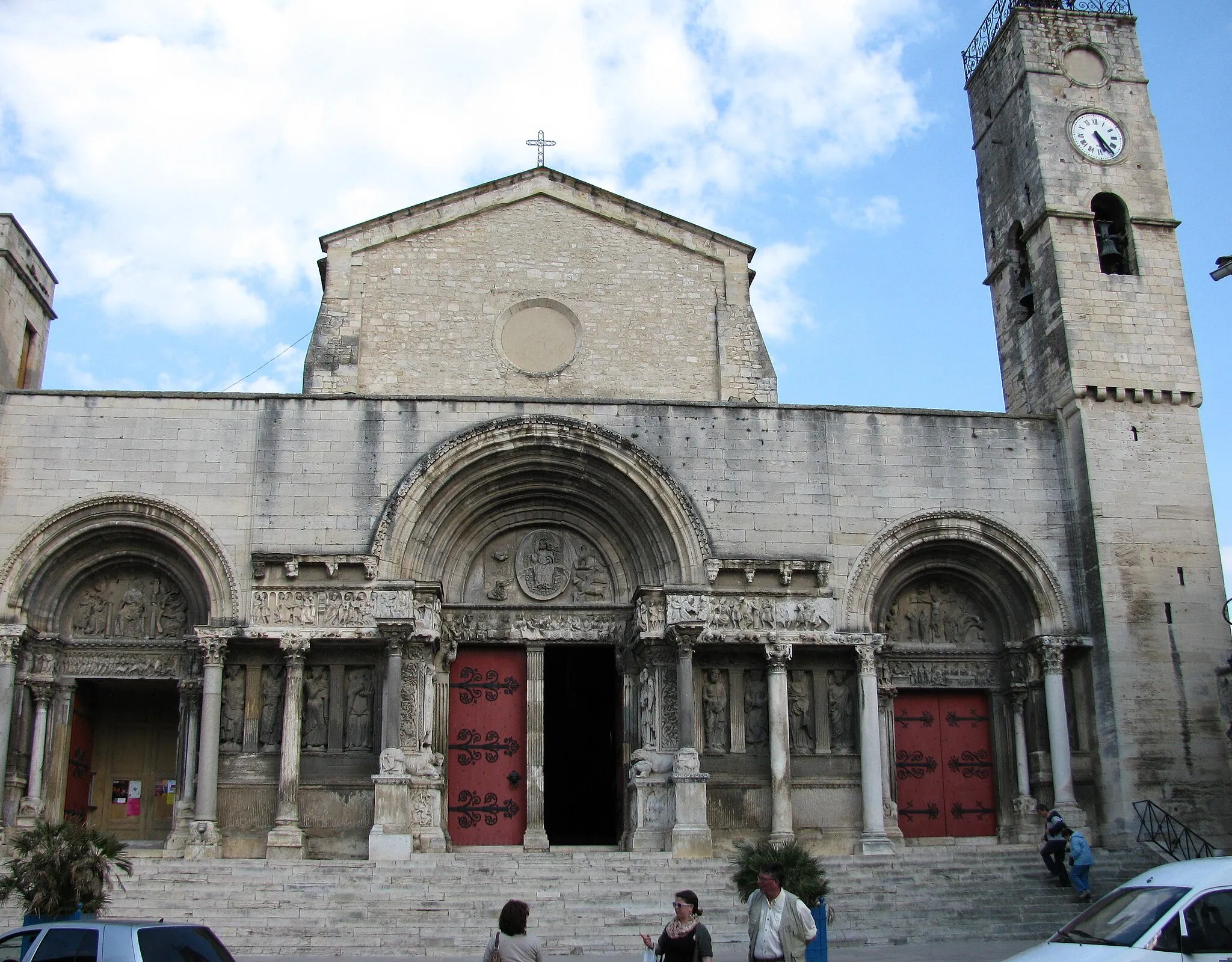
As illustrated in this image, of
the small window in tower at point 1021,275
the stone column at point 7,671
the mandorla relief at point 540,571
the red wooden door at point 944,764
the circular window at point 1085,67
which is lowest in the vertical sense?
the red wooden door at point 944,764

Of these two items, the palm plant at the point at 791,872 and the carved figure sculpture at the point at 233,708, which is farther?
the carved figure sculpture at the point at 233,708

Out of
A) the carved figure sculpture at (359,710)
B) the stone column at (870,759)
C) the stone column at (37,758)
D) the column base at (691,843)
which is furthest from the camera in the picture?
the carved figure sculpture at (359,710)

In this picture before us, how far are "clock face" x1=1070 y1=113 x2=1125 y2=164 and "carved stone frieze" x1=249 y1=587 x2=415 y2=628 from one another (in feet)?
41.0

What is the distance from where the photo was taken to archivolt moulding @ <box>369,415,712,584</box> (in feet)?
56.2

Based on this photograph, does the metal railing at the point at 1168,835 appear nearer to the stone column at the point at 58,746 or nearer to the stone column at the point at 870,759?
the stone column at the point at 870,759

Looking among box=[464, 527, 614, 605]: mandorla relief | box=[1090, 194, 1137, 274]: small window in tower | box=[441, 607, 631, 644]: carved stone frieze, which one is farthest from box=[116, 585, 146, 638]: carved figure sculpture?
box=[1090, 194, 1137, 274]: small window in tower

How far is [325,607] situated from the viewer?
16.8 metres

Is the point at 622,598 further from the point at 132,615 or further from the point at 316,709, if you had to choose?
the point at 132,615

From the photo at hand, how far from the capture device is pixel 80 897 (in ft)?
36.2

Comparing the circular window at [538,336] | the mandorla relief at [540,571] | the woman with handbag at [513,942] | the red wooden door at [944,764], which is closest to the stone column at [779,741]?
the red wooden door at [944,764]

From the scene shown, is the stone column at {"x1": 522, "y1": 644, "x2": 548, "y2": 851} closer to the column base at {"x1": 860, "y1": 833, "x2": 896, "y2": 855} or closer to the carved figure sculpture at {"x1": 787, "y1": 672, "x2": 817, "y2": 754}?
the carved figure sculpture at {"x1": 787, "y1": 672, "x2": 817, "y2": 754}

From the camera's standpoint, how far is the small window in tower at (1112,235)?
19.6 meters

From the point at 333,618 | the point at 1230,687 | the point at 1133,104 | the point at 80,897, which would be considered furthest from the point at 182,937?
the point at 1133,104

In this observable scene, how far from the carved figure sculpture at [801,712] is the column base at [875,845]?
143cm
